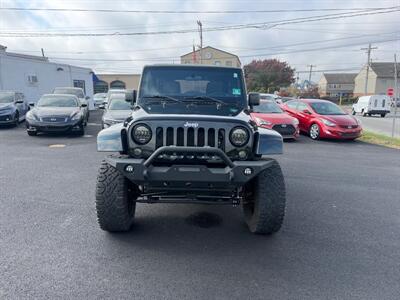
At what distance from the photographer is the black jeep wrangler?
3.02 m

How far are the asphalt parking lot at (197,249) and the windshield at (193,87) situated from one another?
156cm

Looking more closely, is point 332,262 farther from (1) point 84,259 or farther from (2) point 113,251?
(1) point 84,259

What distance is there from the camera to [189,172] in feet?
9.84

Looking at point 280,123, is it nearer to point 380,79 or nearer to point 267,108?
point 267,108

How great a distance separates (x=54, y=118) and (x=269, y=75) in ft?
188

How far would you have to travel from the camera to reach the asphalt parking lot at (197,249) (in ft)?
8.84

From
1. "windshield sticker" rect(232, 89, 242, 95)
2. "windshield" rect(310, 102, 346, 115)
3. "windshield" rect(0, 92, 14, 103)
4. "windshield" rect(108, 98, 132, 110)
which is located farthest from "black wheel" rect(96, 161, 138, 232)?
"windshield" rect(0, 92, 14, 103)

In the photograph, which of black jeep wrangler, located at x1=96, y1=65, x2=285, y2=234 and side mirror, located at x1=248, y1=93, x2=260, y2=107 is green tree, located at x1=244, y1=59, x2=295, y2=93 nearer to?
side mirror, located at x1=248, y1=93, x2=260, y2=107

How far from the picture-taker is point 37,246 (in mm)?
3342

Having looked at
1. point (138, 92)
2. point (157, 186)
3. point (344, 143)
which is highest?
point (138, 92)

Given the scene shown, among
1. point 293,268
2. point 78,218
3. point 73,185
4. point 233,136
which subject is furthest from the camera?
point 73,185

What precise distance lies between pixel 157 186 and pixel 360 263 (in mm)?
2228

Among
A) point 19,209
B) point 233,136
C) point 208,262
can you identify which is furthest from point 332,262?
point 19,209

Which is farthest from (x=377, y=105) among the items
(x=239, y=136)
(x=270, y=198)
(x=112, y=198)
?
(x=112, y=198)
